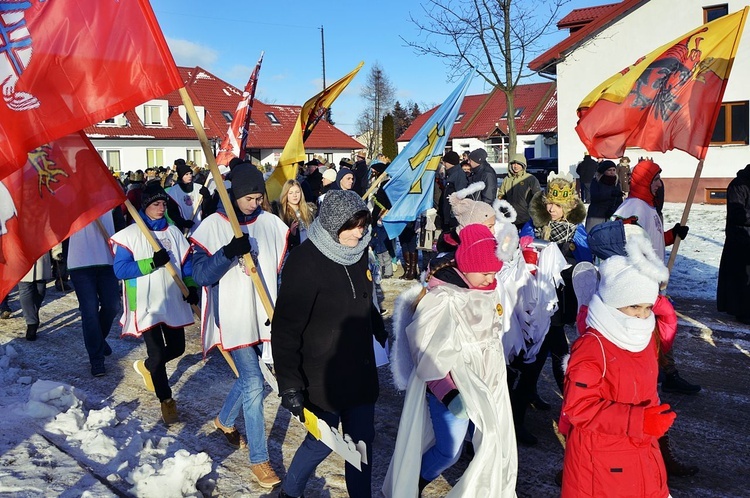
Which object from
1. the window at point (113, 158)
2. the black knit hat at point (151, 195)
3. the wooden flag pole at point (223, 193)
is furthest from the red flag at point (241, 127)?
the window at point (113, 158)

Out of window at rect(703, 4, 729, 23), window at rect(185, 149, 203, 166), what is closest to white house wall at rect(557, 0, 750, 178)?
window at rect(703, 4, 729, 23)

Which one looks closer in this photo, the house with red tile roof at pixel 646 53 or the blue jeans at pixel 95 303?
the blue jeans at pixel 95 303

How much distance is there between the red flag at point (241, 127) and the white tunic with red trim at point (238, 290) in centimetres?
311

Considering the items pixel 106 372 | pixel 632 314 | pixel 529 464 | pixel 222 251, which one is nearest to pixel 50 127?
pixel 222 251

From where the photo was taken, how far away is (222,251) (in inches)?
174

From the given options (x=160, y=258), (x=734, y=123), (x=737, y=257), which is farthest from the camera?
(x=734, y=123)

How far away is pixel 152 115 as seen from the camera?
47.0m

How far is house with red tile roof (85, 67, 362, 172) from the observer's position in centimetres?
4441

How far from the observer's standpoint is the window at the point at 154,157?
45.8 meters

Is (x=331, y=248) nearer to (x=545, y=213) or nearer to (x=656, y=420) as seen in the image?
(x=656, y=420)

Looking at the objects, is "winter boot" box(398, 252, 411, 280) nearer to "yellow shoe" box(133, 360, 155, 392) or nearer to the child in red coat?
"yellow shoe" box(133, 360, 155, 392)

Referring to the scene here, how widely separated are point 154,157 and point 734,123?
35837mm

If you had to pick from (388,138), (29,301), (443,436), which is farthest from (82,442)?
(388,138)

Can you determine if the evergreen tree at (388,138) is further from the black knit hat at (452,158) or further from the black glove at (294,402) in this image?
the black glove at (294,402)
